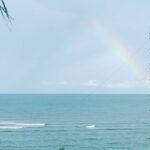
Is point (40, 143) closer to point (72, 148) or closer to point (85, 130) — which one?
point (72, 148)

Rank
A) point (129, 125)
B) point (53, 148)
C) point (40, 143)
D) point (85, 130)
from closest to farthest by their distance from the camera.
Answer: point (53, 148) < point (40, 143) < point (85, 130) < point (129, 125)

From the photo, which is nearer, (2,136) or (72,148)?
(72,148)

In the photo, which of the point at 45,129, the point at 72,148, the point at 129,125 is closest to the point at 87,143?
the point at 72,148

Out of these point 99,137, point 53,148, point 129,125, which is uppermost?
point 129,125

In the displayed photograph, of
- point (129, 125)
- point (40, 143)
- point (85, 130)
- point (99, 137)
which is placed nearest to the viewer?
point (40, 143)

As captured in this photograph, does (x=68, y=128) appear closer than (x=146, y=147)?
No

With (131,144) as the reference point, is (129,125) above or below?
above

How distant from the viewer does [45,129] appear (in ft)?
352

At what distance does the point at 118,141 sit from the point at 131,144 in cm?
424

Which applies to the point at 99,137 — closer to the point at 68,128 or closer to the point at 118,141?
the point at 118,141

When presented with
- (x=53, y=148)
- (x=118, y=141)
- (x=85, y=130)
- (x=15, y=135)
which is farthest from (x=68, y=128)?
(x=53, y=148)

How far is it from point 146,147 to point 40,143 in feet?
62.5

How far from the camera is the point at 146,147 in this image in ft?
254

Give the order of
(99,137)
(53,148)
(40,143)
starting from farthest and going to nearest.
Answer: (99,137) < (40,143) < (53,148)
